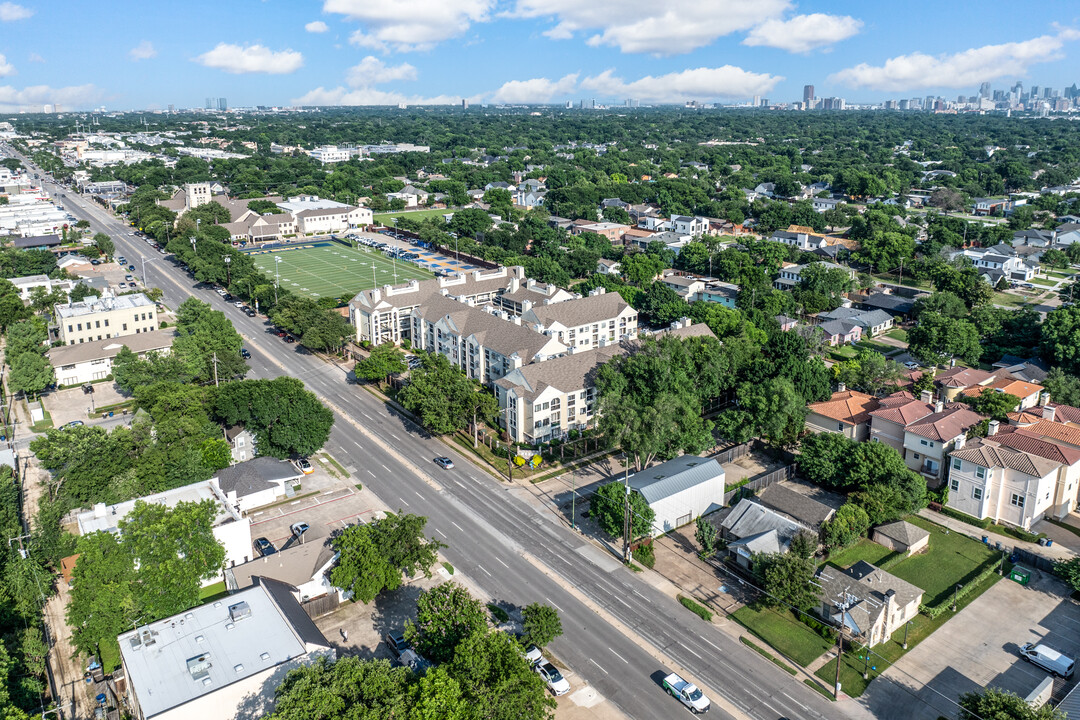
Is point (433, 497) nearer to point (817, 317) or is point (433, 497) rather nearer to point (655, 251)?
point (817, 317)

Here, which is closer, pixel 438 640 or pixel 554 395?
pixel 438 640

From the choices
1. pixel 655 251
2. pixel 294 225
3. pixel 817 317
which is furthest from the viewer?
pixel 294 225

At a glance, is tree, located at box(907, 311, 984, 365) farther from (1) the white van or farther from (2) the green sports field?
(2) the green sports field

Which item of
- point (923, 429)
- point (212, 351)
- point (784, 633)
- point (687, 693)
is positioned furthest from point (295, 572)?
point (923, 429)

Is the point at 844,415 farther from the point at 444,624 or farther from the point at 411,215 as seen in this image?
the point at 411,215

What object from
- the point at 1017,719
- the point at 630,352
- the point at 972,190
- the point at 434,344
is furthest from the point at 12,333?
the point at 972,190

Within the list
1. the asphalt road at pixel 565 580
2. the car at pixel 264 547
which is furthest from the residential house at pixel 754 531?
the car at pixel 264 547

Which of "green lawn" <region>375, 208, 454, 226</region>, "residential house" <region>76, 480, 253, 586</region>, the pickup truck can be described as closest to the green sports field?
"green lawn" <region>375, 208, 454, 226</region>
